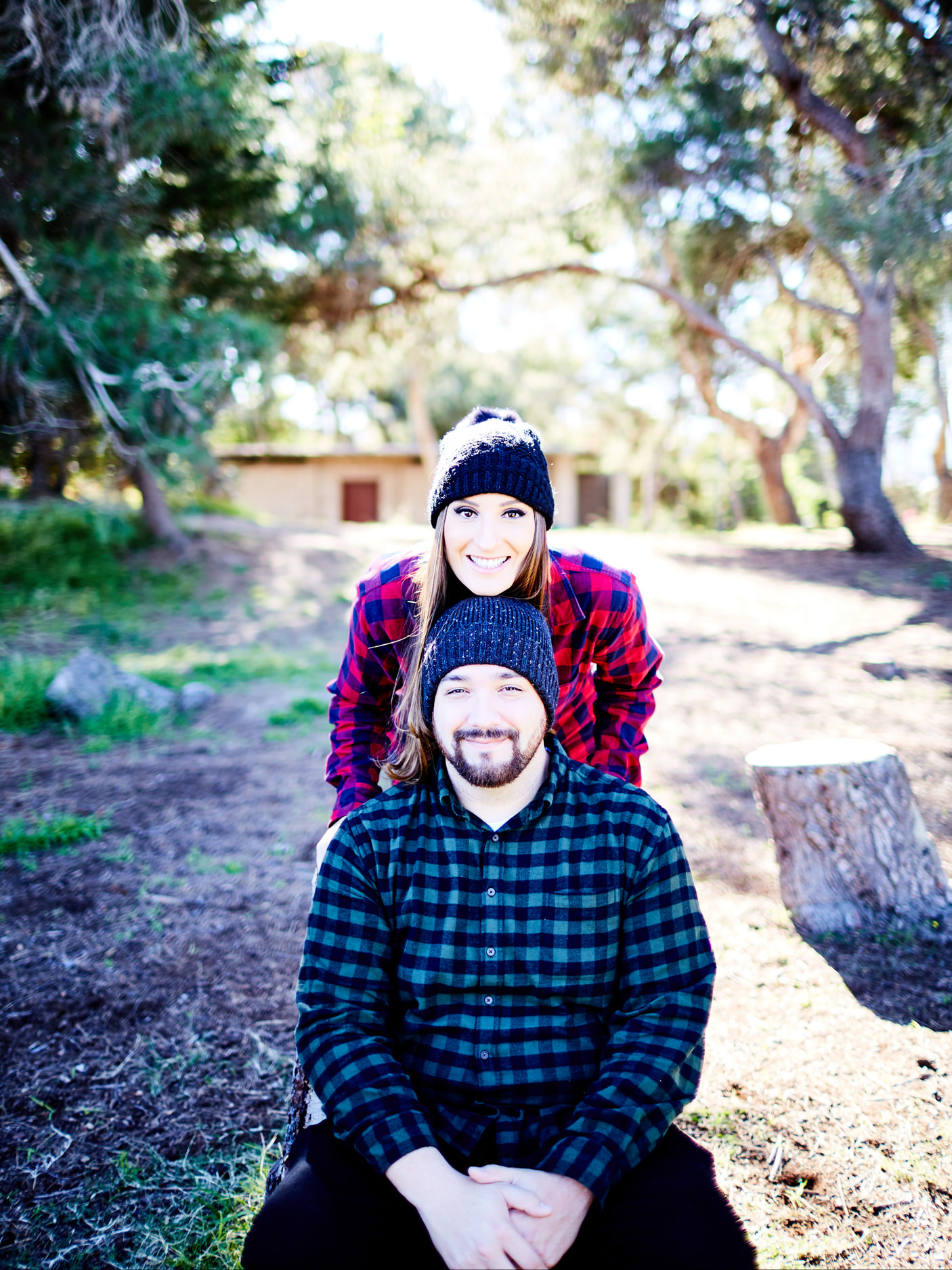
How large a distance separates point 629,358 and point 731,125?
16359mm

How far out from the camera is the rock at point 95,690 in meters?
6.02

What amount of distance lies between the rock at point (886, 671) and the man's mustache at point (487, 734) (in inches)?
229

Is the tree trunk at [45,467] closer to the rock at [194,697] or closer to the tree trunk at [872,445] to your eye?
the rock at [194,697]

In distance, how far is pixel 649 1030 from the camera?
158cm

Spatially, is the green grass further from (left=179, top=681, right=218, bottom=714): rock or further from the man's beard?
(left=179, top=681, right=218, bottom=714): rock

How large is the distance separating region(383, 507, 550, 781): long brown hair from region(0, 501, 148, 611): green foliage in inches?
330

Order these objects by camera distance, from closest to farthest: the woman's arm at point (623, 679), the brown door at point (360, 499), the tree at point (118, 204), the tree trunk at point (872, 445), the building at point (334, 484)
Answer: the woman's arm at point (623, 679)
the tree at point (118, 204)
the tree trunk at point (872, 445)
the building at point (334, 484)
the brown door at point (360, 499)

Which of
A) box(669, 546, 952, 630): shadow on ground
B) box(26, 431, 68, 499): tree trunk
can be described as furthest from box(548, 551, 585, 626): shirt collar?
box(26, 431, 68, 499): tree trunk

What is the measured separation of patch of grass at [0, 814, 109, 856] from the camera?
13.3 feet

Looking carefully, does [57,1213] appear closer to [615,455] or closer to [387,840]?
[387,840]

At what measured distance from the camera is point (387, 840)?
5.70ft

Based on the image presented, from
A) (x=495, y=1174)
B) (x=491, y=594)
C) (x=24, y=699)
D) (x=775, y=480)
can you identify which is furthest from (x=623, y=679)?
(x=775, y=480)

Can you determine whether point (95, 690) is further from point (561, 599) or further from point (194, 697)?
point (561, 599)

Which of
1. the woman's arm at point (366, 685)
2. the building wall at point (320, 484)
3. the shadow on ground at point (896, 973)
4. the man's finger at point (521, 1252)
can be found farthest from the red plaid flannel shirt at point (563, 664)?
the building wall at point (320, 484)
